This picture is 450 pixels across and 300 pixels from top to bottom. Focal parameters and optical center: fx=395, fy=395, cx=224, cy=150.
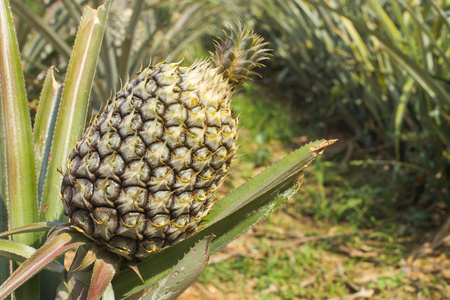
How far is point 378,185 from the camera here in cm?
317

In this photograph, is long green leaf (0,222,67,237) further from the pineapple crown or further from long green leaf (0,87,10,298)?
the pineapple crown

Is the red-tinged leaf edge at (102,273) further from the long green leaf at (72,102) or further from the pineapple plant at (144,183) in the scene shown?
the long green leaf at (72,102)

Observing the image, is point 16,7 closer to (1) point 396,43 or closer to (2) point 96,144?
(2) point 96,144

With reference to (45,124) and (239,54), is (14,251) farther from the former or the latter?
(239,54)

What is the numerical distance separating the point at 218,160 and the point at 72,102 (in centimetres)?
45

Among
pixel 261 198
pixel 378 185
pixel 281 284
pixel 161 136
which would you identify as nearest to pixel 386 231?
pixel 378 185

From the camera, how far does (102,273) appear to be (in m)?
0.82

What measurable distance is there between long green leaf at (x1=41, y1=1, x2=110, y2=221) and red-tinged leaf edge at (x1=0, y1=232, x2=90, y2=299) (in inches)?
8.2

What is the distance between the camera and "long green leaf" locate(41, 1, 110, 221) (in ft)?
3.33

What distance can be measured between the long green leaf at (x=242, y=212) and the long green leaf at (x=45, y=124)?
38cm

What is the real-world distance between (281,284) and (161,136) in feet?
5.45

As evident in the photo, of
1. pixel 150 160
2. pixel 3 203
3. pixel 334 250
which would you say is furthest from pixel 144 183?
pixel 334 250

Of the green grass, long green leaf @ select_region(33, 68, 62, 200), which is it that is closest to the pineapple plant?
long green leaf @ select_region(33, 68, 62, 200)

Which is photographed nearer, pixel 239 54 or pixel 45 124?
pixel 239 54
